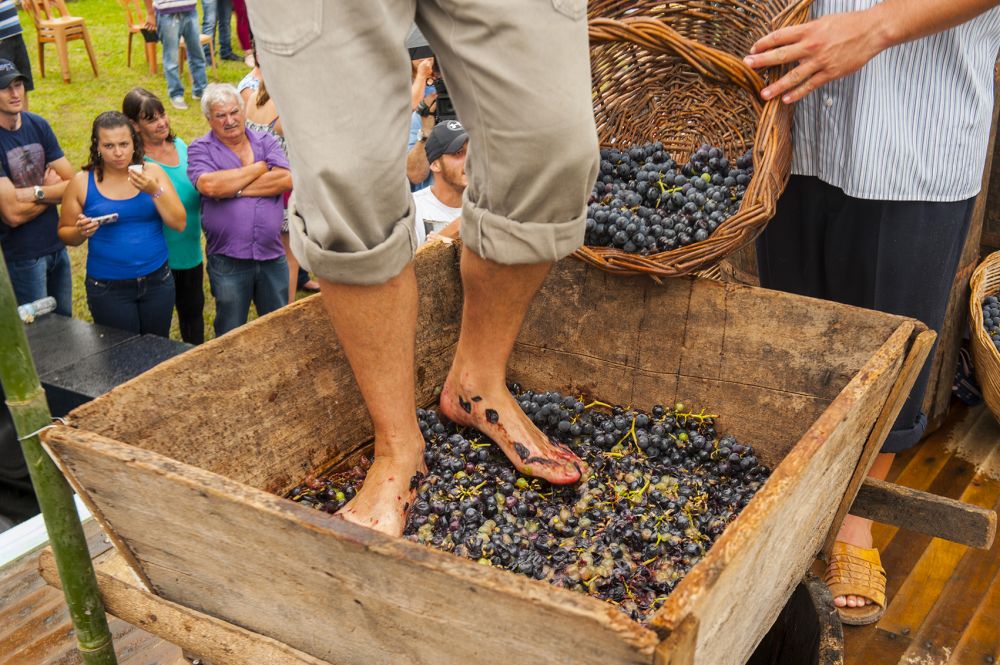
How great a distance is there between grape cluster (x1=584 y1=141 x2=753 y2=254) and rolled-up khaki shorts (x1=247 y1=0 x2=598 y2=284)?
0.32 metres

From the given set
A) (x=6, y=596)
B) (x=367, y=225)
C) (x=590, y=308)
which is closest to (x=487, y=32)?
(x=367, y=225)

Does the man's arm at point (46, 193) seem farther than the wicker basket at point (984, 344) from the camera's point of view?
Yes

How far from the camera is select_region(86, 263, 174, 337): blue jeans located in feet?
13.5

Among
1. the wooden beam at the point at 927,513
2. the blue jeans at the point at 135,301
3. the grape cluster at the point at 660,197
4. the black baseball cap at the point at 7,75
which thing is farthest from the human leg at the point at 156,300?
the wooden beam at the point at 927,513

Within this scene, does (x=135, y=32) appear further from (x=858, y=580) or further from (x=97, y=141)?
(x=858, y=580)

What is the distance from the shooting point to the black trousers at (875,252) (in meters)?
2.19

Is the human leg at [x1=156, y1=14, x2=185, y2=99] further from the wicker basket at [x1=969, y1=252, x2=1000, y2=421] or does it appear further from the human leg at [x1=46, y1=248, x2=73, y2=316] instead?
the wicker basket at [x1=969, y1=252, x2=1000, y2=421]

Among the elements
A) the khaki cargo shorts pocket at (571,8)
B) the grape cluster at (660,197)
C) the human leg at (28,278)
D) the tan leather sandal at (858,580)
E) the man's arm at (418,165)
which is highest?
the khaki cargo shorts pocket at (571,8)

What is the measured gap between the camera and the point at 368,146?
154 cm

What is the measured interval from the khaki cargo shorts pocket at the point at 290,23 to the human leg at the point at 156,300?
299 cm

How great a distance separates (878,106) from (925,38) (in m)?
0.17

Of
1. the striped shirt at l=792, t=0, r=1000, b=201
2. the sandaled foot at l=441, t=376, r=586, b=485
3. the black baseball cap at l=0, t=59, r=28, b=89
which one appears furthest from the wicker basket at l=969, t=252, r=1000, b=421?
the black baseball cap at l=0, t=59, r=28, b=89

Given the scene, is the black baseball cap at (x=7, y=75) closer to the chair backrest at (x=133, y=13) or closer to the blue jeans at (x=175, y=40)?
the blue jeans at (x=175, y=40)

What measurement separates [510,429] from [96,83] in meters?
9.90
